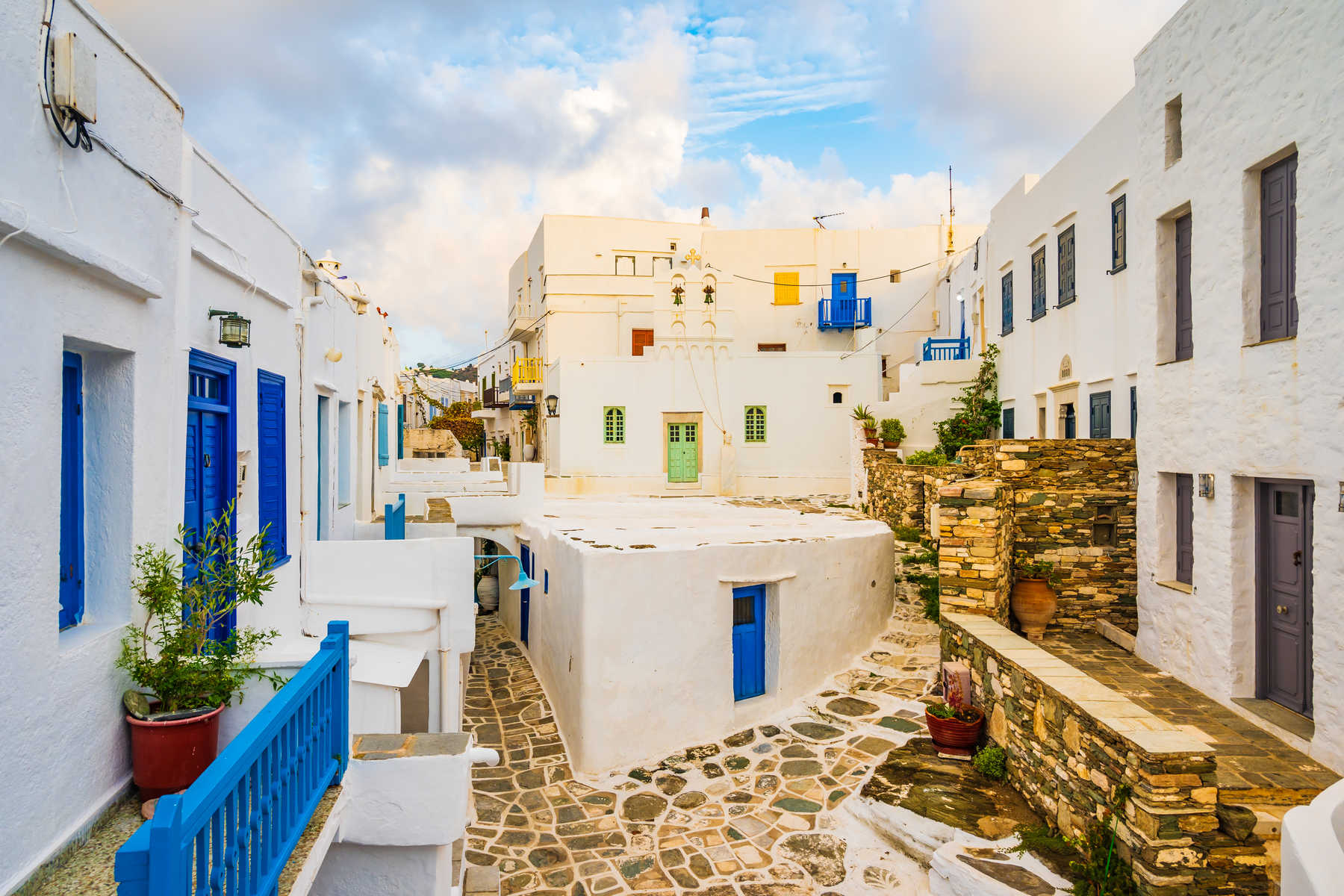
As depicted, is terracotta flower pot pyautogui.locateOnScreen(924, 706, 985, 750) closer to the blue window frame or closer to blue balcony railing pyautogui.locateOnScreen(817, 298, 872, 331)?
the blue window frame

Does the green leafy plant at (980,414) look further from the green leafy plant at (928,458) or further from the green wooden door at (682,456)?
the green wooden door at (682,456)

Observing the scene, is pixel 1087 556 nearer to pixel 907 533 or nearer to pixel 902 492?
pixel 907 533

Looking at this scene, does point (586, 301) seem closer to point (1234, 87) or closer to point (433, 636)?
point (433, 636)

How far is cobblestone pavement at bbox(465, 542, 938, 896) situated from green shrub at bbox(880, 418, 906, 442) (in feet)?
29.7

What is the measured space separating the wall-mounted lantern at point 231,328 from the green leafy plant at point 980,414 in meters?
Answer: 15.3

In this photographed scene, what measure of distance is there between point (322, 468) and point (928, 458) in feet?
43.2

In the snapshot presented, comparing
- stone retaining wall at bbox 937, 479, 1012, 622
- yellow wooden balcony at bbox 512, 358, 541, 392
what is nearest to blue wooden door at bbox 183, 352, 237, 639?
stone retaining wall at bbox 937, 479, 1012, 622

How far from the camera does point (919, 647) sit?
1225 centimetres

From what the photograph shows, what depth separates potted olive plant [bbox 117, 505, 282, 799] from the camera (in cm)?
389

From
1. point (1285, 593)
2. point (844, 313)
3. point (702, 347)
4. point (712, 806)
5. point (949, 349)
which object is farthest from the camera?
point (844, 313)

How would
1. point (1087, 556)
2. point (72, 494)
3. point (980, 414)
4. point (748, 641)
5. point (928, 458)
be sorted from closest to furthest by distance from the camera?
point (72, 494)
point (1087, 556)
point (748, 641)
point (928, 458)
point (980, 414)

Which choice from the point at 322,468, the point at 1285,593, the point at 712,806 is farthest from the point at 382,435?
the point at 1285,593

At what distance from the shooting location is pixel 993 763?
24.8 ft

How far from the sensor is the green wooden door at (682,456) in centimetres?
2295
